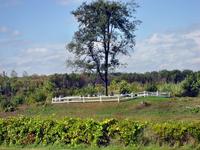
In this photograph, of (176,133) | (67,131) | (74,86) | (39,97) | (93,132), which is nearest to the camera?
(176,133)

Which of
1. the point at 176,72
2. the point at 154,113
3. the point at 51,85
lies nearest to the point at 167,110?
the point at 154,113

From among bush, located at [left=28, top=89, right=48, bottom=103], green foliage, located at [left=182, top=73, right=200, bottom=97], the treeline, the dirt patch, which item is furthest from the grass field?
green foliage, located at [left=182, top=73, right=200, bottom=97]

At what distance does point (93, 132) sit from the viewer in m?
18.5

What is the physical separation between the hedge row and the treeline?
27538 millimetres

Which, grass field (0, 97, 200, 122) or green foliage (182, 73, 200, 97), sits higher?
green foliage (182, 73, 200, 97)

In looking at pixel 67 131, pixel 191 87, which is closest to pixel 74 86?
pixel 191 87

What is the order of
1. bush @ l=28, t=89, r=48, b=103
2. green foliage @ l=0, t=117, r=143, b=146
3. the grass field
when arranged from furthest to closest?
bush @ l=28, t=89, r=48, b=103
the grass field
green foliage @ l=0, t=117, r=143, b=146

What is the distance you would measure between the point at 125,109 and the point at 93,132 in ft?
80.9

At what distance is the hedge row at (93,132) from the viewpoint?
17.3 m

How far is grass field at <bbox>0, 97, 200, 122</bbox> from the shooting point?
127 feet

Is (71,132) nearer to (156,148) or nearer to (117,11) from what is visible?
(156,148)

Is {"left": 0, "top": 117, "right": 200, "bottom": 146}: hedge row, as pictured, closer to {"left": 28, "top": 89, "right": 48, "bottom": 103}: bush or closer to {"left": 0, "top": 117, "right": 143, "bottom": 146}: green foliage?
{"left": 0, "top": 117, "right": 143, "bottom": 146}: green foliage

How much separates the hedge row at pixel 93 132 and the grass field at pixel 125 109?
653 inches

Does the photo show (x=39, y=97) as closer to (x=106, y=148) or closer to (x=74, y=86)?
(x=74, y=86)
